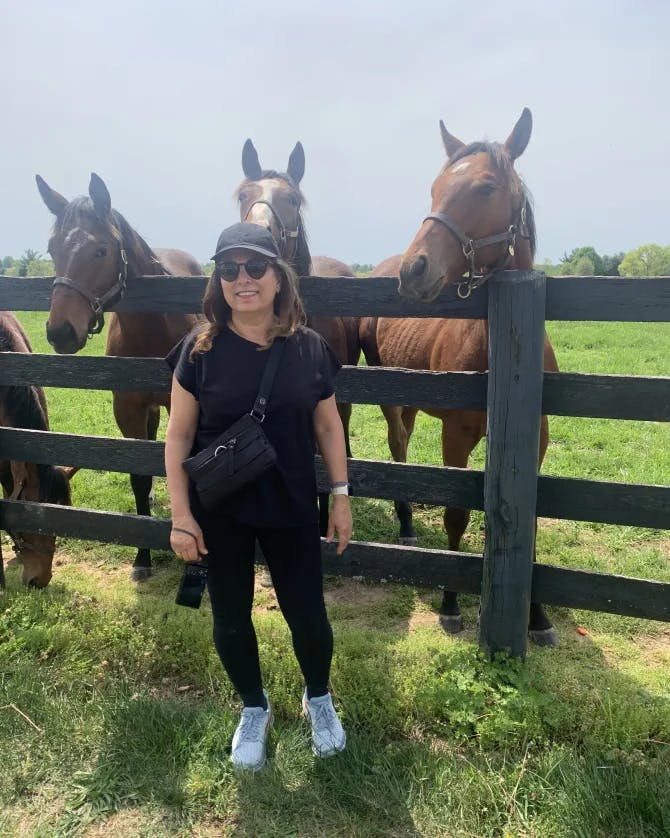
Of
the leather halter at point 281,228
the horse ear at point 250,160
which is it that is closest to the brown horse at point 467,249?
the leather halter at point 281,228

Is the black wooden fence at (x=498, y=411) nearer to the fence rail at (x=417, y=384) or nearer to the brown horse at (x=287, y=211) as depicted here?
the fence rail at (x=417, y=384)

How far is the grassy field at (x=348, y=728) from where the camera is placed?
2236mm

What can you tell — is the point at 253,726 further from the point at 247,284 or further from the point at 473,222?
the point at 473,222

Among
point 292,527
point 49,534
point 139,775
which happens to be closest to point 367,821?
point 139,775

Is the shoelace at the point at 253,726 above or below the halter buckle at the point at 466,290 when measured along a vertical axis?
below

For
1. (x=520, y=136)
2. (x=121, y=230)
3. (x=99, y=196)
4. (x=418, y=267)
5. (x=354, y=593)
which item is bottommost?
(x=354, y=593)

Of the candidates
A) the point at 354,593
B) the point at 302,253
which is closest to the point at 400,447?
the point at 354,593

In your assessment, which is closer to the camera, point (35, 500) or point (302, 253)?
point (35, 500)

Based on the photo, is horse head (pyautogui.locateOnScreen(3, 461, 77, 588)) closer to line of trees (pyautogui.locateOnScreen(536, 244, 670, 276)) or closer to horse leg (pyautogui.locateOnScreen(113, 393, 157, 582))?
horse leg (pyautogui.locateOnScreen(113, 393, 157, 582))

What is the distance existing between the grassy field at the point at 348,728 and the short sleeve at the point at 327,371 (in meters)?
1.50

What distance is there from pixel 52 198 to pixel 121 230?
0.44 m

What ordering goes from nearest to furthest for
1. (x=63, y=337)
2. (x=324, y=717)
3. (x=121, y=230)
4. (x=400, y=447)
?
(x=324, y=717) < (x=63, y=337) < (x=121, y=230) < (x=400, y=447)

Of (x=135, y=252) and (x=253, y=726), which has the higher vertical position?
(x=135, y=252)

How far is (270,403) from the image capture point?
2207mm
